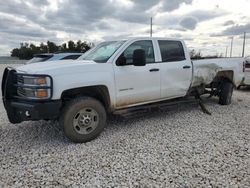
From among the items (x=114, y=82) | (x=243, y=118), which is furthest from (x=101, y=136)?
(x=243, y=118)

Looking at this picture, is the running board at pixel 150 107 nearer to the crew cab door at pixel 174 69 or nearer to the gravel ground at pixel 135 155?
the crew cab door at pixel 174 69

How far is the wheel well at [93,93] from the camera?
177 inches

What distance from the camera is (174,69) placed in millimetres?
5902

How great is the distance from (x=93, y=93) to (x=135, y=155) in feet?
4.93

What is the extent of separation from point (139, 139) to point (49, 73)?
6.64ft

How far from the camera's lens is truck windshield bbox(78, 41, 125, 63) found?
5.11m

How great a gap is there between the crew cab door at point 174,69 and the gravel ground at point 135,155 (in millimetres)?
739

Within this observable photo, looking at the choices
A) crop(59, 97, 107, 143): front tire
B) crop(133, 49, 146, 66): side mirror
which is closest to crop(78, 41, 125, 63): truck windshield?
crop(133, 49, 146, 66): side mirror

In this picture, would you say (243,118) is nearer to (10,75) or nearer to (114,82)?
(114,82)

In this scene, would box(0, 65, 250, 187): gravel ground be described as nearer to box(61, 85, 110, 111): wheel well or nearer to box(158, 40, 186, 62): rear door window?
box(61, 85, 110, 111): wheel well

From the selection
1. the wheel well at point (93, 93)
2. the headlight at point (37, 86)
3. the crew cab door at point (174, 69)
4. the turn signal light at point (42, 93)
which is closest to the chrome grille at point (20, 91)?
the headlight at point (37, 86)

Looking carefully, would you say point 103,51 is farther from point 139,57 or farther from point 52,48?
point 52,48

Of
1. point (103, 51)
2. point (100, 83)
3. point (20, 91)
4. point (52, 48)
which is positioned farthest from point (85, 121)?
point (52, 48)

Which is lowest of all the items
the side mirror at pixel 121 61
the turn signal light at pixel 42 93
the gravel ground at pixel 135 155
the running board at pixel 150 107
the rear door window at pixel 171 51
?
the gravel ground at pixel 135 155
